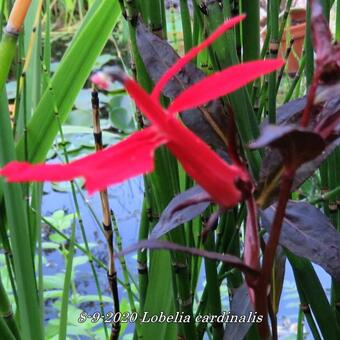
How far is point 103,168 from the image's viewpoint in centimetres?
14

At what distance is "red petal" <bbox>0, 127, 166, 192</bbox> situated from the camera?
0.45 ft

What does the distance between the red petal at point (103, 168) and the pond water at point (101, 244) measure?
911mm

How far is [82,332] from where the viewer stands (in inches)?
31.9

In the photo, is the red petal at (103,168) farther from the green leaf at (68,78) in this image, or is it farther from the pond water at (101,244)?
the pond water at (101,244)

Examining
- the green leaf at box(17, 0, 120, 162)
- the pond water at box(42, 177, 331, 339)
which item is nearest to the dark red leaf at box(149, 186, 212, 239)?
the green leaf at box(17, 0, 120, 162)

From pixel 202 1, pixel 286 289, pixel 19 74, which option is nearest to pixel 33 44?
pixel 19 74

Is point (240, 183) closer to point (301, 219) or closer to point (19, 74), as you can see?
point (301, 219)

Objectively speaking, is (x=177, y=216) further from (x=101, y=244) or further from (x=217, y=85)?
(x=101, y=244)

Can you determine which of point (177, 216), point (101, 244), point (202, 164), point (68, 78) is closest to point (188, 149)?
point (202, 164)

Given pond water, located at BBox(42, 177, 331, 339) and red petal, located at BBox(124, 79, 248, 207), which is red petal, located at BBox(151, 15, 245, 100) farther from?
pond water, located at BBox(42, 177, 331, 339)

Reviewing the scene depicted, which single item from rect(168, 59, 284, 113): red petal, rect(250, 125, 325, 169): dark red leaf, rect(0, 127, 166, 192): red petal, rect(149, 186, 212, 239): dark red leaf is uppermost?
rect(168, 59, 284, 113): red petal

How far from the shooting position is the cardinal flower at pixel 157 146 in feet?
0.46

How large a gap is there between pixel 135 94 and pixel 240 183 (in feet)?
0.13

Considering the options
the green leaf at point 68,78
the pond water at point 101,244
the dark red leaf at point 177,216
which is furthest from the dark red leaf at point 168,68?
the pond water at point 101,244
